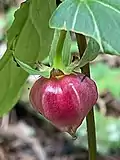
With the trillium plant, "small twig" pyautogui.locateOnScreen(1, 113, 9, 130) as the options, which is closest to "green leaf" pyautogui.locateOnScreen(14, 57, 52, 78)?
the trillium plant

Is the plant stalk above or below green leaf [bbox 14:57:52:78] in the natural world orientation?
below

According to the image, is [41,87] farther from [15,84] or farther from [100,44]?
[15,84]

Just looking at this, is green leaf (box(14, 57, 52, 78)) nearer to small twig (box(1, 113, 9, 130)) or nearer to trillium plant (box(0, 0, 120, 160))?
trillium plant (box(0, 0, 120, 160))

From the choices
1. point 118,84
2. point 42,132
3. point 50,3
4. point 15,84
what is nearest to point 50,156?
point 42,132

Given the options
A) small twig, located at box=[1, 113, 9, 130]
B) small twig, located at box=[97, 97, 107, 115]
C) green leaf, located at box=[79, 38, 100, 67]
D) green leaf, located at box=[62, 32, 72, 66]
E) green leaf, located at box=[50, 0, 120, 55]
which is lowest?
small twig, located at box=[97, 97, 107, 115]

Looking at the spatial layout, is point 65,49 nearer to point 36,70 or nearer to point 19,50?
point 36,70

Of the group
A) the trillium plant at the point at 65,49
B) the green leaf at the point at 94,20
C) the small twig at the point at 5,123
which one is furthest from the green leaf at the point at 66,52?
the small twig at the point at 5,123

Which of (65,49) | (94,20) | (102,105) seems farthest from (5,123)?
(94,20)

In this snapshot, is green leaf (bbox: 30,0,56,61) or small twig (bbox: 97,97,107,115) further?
small twig (bbox: 97,97,107,115)
